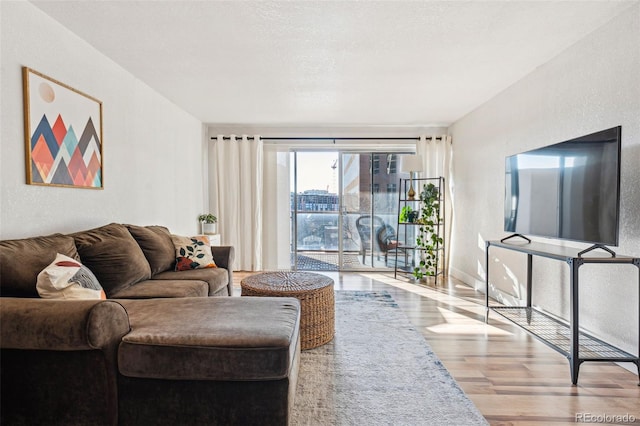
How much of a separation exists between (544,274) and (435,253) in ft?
7.51

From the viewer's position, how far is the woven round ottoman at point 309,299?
2631 mm

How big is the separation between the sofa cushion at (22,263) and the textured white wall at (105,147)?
0.77 ft

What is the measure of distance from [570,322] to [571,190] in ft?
2.94

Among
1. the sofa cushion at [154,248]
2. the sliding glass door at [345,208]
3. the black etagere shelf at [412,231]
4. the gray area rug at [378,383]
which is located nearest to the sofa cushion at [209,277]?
the sofa cushion at [154,248]

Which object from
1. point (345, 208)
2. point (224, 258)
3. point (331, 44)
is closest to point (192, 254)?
point (224, 258)

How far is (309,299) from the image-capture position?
2.64 meters

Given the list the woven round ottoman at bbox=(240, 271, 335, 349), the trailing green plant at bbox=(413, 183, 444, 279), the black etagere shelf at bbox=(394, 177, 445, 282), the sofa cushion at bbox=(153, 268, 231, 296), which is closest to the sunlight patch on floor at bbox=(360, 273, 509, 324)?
the trailing green plant at bbox=(413, 183, 444, 279)

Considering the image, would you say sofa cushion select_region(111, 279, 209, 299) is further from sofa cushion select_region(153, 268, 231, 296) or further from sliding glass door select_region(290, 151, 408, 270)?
sliding glass door select_region(290, 151, 408, 270)

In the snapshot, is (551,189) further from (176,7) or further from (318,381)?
(176,7)

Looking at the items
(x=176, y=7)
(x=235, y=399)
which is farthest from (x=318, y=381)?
(x=176, y=7)

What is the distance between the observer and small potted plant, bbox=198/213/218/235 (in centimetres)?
517

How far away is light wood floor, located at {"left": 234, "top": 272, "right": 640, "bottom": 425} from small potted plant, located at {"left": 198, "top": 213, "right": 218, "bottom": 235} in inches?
116

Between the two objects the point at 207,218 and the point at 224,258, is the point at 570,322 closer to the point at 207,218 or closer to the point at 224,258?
the point at 224,258

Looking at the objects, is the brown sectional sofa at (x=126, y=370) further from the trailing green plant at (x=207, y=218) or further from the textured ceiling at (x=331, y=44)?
the trailing green plant at (x=207, y=218)
